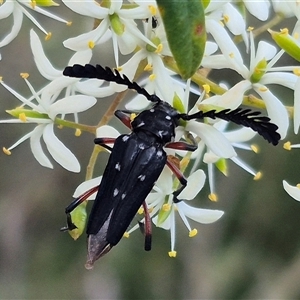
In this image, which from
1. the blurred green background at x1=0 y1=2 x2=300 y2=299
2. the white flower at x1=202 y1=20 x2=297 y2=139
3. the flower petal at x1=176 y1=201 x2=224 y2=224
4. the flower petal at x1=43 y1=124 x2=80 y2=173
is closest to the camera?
the white flower at x1=202 y1=20 x2=297 y2=139

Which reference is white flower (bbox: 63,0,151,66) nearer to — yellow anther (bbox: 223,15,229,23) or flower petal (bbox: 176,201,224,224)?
yellow anther (bbox: 223,15,229,23)

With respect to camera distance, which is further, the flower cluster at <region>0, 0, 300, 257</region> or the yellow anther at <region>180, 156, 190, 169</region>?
the yellow anther at <region>180, 156, 190, 169</region>

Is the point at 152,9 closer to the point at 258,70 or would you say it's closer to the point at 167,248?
the point at 258,70

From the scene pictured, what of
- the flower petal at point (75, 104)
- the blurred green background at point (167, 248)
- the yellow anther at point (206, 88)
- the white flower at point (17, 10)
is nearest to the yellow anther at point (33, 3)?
the white flower at point (17, 10)

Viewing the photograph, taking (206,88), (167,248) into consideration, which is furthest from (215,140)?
(167,248)

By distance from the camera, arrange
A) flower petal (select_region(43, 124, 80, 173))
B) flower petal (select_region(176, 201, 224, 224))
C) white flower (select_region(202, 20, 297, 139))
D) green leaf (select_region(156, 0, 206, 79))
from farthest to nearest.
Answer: flower petal (select_region(176, 201, 224, 224)) → flower petal (select_region(43, 124, 80, 173)) → white flower (select_region(202, 20, 297, 139)) → green leaf (select_region(156, 0, 206, 79))

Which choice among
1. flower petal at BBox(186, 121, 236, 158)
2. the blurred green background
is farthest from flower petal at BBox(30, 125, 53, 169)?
the blurred green background
